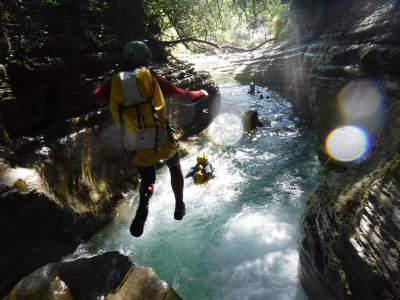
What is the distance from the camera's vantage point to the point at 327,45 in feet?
29.0

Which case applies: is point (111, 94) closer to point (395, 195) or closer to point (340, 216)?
point (340, 216)

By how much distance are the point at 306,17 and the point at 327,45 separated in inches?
351

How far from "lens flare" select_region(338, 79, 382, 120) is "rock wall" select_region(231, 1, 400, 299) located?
2 cm

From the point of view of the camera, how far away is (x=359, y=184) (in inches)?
124

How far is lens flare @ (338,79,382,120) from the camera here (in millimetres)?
4754

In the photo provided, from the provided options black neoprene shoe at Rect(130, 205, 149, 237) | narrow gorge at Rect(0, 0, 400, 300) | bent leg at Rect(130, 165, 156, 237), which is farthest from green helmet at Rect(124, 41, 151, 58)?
narrow gorge at Rect(0, 0, 400, 300)

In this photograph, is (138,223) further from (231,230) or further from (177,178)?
(231,230)

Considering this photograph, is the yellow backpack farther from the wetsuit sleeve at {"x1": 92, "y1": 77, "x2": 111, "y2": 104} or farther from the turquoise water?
the turquoise water

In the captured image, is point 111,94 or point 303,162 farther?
point 303,162

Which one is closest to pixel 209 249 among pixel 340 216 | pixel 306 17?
pixel 340 216

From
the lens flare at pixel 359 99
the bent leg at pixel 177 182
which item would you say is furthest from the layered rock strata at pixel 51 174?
the lens flare at pixel 359 99

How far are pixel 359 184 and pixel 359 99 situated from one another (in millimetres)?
2859

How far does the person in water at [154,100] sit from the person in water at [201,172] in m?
2.66

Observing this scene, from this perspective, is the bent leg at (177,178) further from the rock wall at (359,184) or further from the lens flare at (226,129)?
the lens flare at (226,129)
